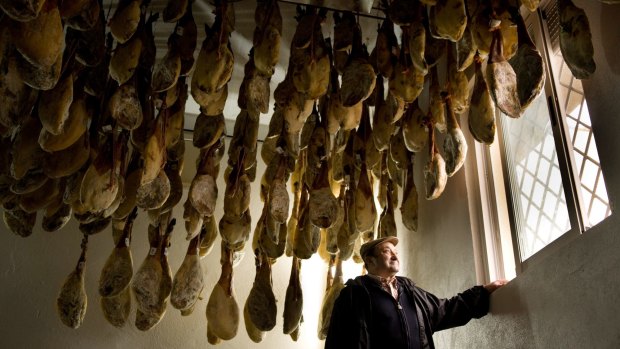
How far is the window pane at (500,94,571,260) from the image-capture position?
6.35ft

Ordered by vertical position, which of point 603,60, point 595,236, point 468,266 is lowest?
point 595,236

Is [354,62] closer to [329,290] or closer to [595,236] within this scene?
[595,236]

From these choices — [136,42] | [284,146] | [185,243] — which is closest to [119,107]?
[136,42]

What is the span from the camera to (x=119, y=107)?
1752 mm

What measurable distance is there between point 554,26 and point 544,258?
763 millimetres

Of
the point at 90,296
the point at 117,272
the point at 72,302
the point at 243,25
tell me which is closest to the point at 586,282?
the point at 117,272

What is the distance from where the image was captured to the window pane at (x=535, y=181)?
76.2 inches

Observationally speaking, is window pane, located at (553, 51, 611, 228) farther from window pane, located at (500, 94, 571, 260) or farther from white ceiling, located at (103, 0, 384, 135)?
white ceiling, located at (103, 0, 384, 135)

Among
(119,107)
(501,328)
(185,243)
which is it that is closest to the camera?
(119,107)

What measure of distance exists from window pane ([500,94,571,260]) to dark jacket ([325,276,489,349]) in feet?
0.80

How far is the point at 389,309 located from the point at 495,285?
367 mm

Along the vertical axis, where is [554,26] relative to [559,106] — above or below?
above

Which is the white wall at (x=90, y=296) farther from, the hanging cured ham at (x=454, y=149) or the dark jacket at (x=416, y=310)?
the hanging cured ham at (x=454, y=149)

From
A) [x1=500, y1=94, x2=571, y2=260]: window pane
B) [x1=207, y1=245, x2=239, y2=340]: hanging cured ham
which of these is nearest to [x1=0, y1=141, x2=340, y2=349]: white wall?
[x1=207, y1=245, x2=239, y2=340]: hanging cured ham
